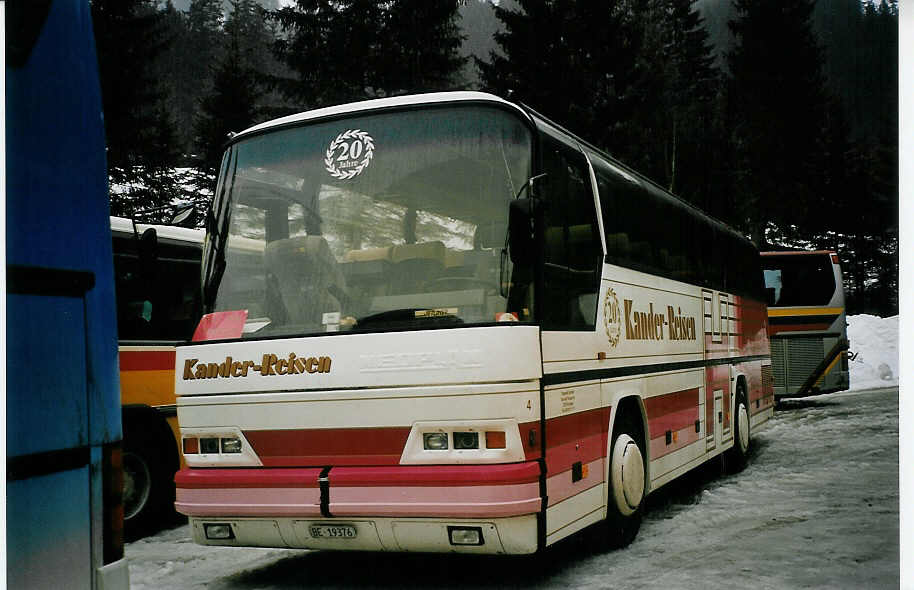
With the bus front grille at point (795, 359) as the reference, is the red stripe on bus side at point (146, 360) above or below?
above

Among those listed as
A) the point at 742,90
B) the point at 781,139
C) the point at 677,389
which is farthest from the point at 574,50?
the point at 677,389

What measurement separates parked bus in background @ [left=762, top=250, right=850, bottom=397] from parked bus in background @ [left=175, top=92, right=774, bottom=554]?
1439 centimetres

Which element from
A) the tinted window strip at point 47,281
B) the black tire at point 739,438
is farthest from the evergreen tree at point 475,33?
the tinted window strip at point 47,281

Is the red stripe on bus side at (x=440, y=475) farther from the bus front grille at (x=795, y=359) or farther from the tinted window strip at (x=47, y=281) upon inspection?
the bus front grille at (x=795, y=359)

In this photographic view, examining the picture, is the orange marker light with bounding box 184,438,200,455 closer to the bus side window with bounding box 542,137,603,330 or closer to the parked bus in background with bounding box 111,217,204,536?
the parked bus in background with bounding box 111,217,204,536

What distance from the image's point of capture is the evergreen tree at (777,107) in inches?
900

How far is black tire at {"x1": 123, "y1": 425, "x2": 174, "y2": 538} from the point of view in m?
8.79

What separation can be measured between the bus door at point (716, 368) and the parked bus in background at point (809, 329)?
8.78 m

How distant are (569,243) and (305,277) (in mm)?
1829

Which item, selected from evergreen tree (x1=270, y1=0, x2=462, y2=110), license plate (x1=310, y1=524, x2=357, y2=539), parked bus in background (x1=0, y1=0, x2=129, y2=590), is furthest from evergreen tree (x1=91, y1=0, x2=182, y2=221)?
evergreen tree (x1=270, y1=0, x2=462, y2=110)

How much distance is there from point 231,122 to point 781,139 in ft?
48.6

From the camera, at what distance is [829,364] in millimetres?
20359

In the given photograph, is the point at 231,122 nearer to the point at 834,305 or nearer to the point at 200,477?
the point at 834,305

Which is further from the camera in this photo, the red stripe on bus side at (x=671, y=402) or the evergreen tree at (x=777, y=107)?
the evergreen tree at (x=777, y=107)
